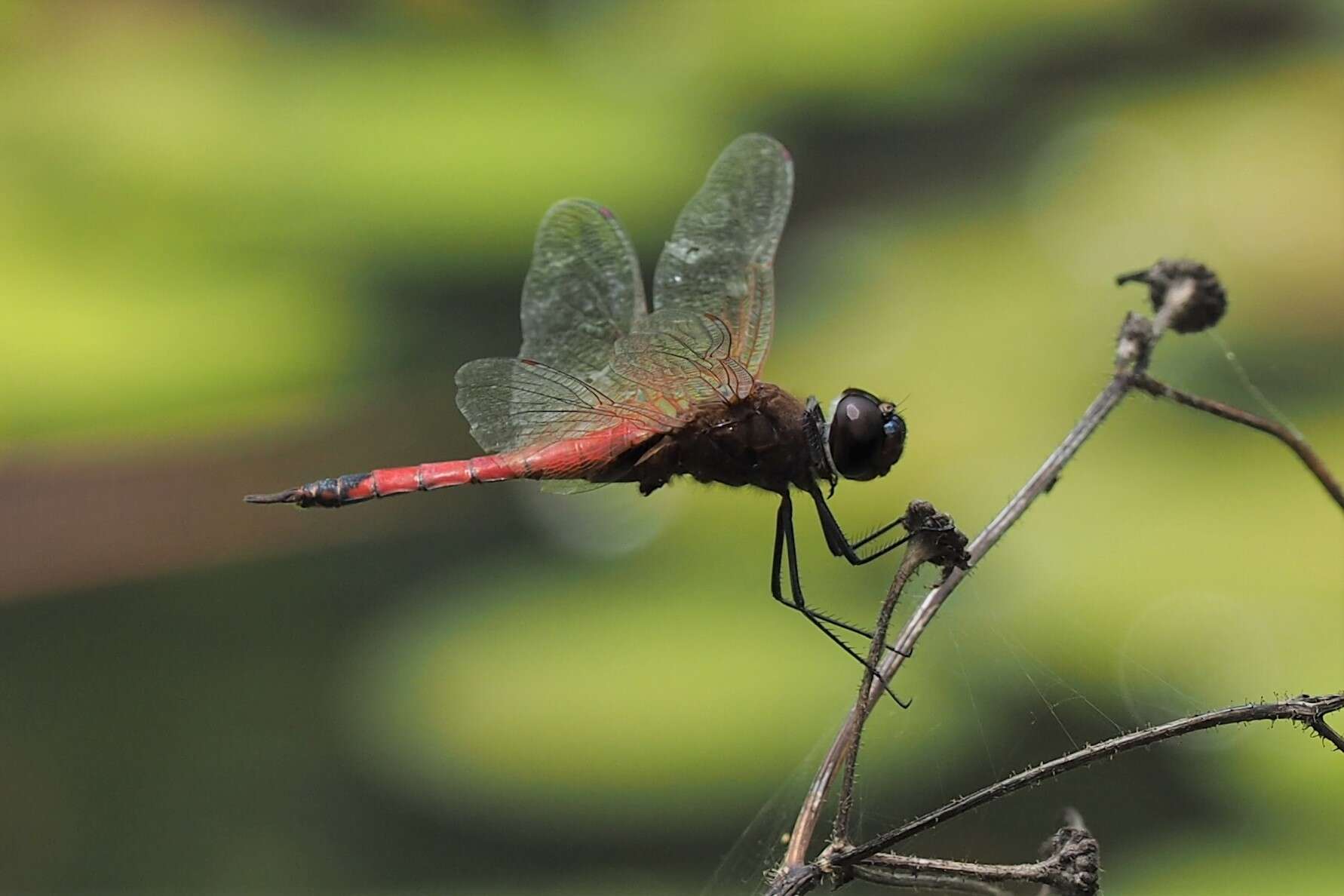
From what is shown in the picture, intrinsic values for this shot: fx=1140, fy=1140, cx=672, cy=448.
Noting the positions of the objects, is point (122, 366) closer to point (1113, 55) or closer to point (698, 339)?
point (698, 339)

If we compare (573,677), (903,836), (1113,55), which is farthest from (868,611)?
(1113,55)

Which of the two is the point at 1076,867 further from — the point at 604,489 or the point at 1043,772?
the point at 604,489

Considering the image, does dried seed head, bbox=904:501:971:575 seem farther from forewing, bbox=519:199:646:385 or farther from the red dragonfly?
forewing, bbox=519:199:646:385

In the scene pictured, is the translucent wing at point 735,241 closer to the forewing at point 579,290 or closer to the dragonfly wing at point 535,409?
the forewing at point 579,290

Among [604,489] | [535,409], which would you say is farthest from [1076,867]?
[604,489]

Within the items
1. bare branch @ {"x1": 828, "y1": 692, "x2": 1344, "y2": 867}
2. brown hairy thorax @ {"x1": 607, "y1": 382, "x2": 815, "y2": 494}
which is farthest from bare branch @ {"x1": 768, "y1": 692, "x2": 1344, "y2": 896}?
brown hairy thorax @ {"x1": 607, "y1": 382, "x2": 815, "y2": 494}
